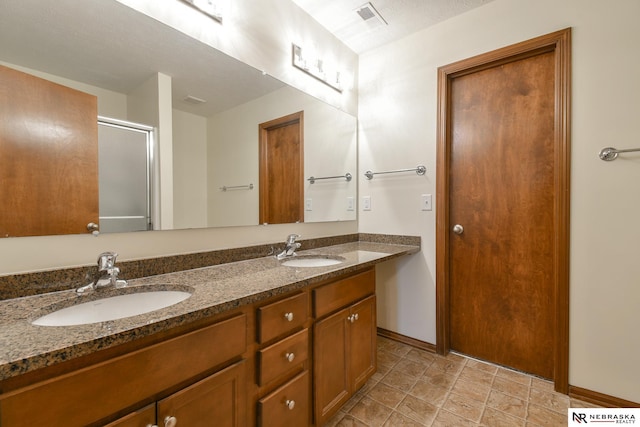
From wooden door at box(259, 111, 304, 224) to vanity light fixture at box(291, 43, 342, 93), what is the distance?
1.04ft

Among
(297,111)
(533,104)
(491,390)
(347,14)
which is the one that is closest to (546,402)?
(491,390)

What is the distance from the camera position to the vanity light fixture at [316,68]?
1948 millimetres

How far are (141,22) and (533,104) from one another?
2159 millimetres

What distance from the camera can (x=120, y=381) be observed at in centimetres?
71

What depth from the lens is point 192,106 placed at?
4.72 feet

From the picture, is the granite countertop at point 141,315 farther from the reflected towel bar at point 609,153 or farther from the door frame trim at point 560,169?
the reflected towel bar at point 609,153

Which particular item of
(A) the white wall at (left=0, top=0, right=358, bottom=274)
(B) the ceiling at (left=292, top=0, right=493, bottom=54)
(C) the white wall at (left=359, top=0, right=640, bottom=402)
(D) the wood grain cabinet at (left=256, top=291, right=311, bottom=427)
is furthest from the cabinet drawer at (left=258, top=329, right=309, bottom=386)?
(B) the ceiling at (left=292, top=0, right=493, bottom=54)

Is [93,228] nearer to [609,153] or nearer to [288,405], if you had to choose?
[288,405]

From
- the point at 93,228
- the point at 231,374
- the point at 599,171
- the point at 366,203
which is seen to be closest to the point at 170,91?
the point at 93,228

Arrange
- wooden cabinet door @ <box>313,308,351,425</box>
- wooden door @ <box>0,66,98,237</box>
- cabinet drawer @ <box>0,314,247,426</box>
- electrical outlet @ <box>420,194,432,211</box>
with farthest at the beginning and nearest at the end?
1. electrical outlet @ <box>420,194,432,211</box>
2. wooden cabinet door @ <box>313,308,351,425</box>
3. wooden door @ <box>0,66,98,237</box>
4. cabinet drawer @ <box>0,314,247,426</box>

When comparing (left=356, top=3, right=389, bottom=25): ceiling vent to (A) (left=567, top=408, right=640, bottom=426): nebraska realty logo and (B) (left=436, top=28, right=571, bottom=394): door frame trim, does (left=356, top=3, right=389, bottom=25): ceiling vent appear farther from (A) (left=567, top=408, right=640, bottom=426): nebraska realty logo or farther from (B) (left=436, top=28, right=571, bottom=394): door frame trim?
(A) (left=567, top=408, right=640, bottom=426): nebraska realty logo

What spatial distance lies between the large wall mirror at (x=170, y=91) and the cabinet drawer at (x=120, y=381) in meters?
0.66

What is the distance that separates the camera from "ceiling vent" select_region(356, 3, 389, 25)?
1.92 m

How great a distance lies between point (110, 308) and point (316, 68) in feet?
6.14
